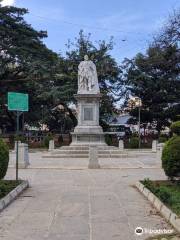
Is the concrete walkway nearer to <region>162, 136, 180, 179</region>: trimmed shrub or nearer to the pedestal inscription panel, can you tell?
<region>162, 136, 180, 179</region>: trimmed shrub

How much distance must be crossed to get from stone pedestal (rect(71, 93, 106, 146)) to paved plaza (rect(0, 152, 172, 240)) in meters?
18.9

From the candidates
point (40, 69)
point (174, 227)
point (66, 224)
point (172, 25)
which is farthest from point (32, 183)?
point (40, 69)

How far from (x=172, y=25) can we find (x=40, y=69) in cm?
2125

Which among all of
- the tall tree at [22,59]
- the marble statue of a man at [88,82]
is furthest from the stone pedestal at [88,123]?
the tall tree at [22,59]

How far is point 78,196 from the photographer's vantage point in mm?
13680

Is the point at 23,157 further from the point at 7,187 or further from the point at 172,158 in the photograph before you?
the point at 172,158

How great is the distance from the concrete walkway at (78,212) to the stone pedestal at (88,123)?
1909cm

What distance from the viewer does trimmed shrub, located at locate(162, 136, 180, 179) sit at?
14.4 metres

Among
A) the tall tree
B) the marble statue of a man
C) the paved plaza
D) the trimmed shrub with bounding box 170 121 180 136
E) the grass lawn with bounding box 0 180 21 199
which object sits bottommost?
the paved plaza

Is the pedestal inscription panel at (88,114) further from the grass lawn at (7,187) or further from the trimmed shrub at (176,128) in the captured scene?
the trimmed shrub at (176,128)

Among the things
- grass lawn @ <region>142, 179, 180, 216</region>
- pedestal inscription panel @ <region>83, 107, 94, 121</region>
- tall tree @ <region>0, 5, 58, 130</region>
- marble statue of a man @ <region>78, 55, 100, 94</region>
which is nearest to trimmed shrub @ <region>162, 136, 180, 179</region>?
grass lawn @ <region>142, 179, 180, 216</region>

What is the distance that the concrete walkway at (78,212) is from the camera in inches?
353

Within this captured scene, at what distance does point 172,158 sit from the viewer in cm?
1441

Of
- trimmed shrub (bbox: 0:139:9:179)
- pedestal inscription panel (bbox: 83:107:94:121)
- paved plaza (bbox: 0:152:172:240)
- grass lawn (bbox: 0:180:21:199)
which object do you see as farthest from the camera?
pedestal inscription panel (bbox: 83:107:94:121)
